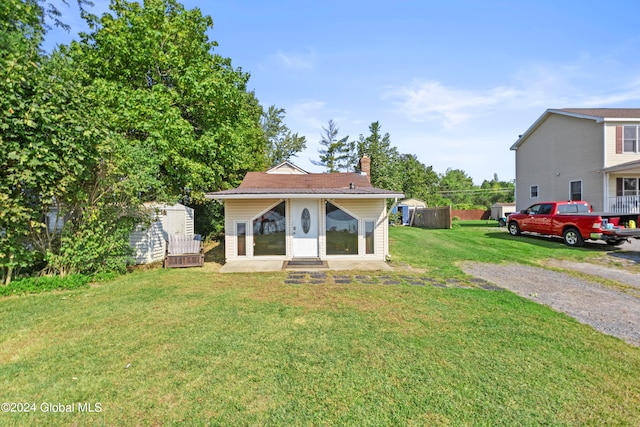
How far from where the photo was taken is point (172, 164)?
41.8 ft

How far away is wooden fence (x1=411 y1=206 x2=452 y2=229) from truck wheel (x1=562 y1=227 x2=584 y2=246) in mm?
7877

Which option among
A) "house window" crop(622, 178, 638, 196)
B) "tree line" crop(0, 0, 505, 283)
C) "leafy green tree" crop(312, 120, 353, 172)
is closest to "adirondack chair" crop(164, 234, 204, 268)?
"tree line" crop(0, 0, 505, 283)

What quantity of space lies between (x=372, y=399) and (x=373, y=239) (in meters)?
7.46

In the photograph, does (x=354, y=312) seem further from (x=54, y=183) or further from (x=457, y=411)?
(x=54, y=183)

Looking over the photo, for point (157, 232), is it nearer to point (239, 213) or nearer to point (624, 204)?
point (239, 213)

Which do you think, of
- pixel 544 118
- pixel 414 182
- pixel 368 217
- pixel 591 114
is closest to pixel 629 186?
pixel 591 114

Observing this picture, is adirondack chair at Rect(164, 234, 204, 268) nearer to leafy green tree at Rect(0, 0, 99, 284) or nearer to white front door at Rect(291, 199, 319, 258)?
leafy green tree at Rect(0, 0, 99, 284)

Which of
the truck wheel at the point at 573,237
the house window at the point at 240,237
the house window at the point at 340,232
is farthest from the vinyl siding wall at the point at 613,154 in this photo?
the house window at the point at 240,237

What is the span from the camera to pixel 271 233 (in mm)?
9945

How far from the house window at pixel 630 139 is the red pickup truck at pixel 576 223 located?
16.8 ft

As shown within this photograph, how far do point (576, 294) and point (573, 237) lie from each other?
310 inches

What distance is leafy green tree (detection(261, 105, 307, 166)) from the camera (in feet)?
124

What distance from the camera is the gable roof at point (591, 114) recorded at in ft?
47.9

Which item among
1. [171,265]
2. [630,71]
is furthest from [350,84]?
[630,71]
